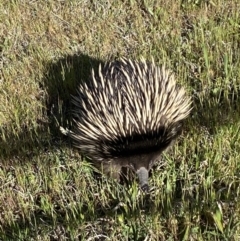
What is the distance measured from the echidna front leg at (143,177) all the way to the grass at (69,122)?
5 centimetres

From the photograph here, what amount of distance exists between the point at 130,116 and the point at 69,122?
2.71ft

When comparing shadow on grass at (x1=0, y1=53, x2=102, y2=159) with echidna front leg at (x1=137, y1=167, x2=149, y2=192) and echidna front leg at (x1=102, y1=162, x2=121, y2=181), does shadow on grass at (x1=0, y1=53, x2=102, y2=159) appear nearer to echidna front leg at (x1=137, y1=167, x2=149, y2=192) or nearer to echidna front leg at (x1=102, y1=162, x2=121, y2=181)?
echidna front leg at (x1=102, y1=162, x2=121, y2=181)

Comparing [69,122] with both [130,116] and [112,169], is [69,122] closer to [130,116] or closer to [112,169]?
[112,169]

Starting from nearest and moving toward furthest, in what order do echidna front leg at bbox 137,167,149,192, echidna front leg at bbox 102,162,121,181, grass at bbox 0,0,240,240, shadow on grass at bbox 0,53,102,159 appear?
grass at bbox 0,0,240,240, echidna front leg at bbox 137,167,149,192, echidna front leg at bbox 102,162,121,181, shadow on grass at bbox 0,53,102,159

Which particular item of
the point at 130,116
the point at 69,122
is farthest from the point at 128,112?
the point at 69,122

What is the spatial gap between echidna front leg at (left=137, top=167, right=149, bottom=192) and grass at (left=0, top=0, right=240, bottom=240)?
0.05 m

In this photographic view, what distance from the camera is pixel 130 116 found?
2.71 metres

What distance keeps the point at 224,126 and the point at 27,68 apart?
5.06ft

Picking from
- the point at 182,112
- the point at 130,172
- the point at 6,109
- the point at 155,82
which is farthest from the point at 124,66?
the point at 6,109

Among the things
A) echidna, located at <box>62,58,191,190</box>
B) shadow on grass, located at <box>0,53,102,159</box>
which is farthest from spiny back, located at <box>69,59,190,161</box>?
shadow on grass, located at <box>0,53,102,159</box>

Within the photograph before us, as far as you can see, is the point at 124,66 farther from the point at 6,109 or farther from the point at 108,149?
the point at 6,109

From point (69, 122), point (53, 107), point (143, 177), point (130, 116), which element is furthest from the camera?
point (53, 107)

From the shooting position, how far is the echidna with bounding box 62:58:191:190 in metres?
2.70

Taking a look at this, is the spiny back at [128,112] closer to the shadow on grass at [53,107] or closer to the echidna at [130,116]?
the echidna at [130,116]
